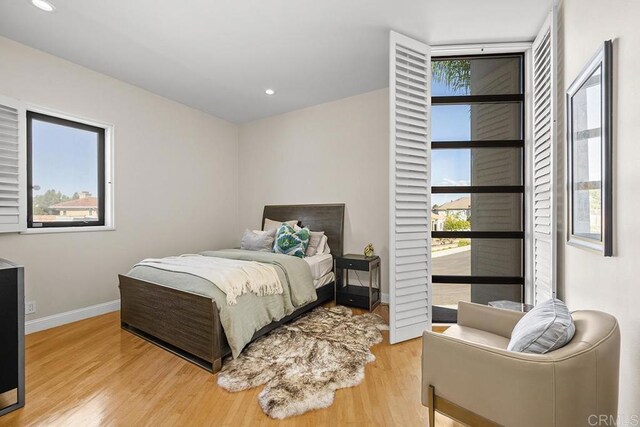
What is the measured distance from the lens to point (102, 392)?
78.3 inches

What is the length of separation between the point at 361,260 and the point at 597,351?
2.59 meters

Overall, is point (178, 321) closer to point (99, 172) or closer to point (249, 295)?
point (249, 295)

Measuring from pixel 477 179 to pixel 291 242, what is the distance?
2.23 m

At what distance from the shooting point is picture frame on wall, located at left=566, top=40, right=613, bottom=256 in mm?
1456

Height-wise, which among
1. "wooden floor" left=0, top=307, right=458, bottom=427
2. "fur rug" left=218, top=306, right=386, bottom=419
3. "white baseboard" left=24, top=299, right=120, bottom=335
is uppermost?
"white baseboard" left=24, top=299, right=120, bottom=335

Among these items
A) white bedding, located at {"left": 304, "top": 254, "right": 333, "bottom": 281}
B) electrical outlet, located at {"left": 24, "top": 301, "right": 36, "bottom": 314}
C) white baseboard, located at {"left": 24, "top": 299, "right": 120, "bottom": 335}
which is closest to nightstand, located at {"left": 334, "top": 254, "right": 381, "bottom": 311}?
white bedding, located at {"left": 304, "top": 254, "right": 333, "bottom": 281}

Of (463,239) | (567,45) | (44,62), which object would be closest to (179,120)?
(44,62)

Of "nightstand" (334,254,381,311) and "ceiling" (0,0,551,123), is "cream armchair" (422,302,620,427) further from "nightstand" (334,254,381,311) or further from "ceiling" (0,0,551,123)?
"ceiling" (0,0,551,123)

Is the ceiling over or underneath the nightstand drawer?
over

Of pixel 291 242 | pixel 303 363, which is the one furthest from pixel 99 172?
pixel 303 363

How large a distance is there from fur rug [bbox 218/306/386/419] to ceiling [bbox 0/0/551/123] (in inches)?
108

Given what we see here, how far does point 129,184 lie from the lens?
3.70 m

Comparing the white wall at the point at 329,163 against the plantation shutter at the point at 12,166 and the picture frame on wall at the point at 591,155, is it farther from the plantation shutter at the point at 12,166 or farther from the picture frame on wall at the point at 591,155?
the plantation shutter at the point at 12,166

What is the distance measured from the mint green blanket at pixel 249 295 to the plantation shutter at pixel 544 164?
7.11ft
